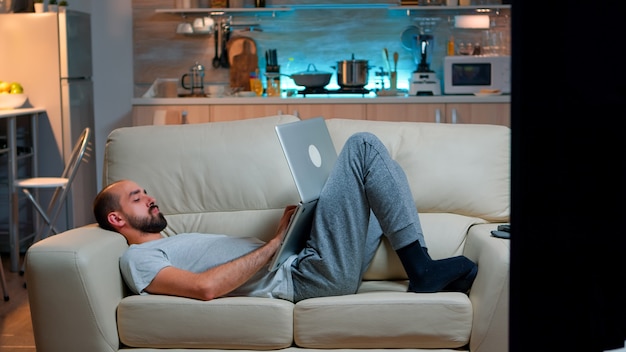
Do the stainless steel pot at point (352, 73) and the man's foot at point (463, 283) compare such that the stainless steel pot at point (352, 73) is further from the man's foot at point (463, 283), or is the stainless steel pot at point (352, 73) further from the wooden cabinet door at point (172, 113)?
the man's foot at point (463, 283)

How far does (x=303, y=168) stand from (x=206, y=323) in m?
0.57

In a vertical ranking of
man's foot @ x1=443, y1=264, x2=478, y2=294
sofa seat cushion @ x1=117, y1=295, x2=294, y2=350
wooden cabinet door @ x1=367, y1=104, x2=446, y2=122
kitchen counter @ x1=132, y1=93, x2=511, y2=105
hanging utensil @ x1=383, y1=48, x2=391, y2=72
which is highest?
hanging utensil @ x1=383, y1=48, x2=391, y2=72

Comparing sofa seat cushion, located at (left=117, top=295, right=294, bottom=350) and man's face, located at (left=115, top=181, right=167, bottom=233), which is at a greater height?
man's face, located at (left=115, top=181, right=167, bottom=233)

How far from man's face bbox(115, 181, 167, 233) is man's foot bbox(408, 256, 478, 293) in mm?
898

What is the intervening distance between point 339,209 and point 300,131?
0.28m

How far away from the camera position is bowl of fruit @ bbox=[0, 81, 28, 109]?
5387 mm

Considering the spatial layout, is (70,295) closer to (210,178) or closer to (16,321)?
(210,178)

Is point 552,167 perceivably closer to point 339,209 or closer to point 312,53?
point 339,209

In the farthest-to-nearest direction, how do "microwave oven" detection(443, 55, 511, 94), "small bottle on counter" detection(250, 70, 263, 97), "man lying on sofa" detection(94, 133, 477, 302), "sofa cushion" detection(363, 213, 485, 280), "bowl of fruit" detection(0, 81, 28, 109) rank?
"small bottle on counter" detection(250, 70, 263, 97) → "microwave oven" detection(443, 55, 511, 94) → "bowl of fruit" detection(0, 81, 28, 109) → "sofa cushion" detection(363, 213, 485, 280) → "man lying on sofa" detection(94, 133, 477, 302)

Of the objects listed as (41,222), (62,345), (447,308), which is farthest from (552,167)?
(41,222)

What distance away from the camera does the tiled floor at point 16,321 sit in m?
3.68

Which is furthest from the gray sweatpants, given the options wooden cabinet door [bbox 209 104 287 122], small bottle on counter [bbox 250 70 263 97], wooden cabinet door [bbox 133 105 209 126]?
small bottle on counter [bbox 250 70 263 97]

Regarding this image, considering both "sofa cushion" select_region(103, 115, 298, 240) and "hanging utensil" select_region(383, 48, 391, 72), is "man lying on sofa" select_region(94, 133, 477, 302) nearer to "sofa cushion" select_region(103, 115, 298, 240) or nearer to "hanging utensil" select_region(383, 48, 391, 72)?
"sofa cushion" select_region(103, 115, 298, 240)

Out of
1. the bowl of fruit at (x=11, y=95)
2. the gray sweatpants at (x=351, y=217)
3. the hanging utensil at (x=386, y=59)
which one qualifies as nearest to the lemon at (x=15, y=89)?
the bowl of fruit at (x=11, y=95)
